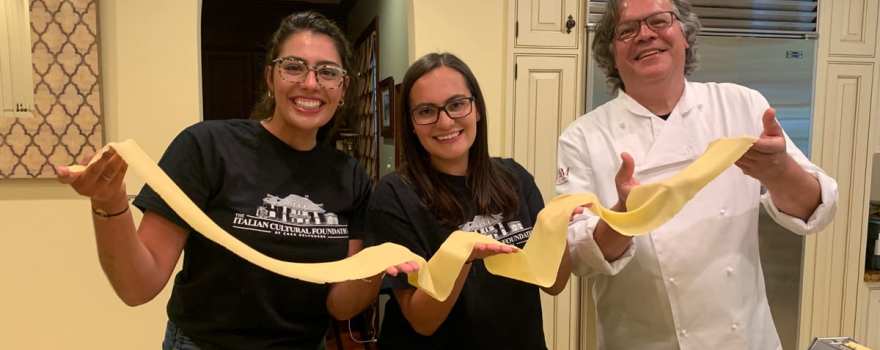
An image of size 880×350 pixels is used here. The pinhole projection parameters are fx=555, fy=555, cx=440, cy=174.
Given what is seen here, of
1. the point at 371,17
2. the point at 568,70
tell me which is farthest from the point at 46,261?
the point at 371,17

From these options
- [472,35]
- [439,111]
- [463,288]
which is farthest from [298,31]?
[472,35]

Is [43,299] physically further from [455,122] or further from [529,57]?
[529,57]

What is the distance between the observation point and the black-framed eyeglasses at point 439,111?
1036 millimetres

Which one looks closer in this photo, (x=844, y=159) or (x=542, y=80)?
(x=542, y=80)

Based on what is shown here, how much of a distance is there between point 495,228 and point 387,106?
1991 millimetres

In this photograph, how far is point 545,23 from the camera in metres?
2.06

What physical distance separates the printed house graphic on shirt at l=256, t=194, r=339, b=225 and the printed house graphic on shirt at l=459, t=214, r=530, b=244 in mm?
261

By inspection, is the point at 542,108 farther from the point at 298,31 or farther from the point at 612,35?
the point at 298,31

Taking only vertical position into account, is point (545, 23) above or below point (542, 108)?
above

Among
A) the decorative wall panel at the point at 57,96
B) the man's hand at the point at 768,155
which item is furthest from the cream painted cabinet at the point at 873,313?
the decorative wall panel at the point at 57,96

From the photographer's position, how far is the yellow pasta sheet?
766mm

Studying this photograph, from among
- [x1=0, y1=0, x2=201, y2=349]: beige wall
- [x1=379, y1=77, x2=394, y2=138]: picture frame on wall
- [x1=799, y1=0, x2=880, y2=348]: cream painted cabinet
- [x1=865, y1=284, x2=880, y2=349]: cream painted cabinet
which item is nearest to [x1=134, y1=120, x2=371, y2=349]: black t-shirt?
[x1=0, y1=0, x2=201, y2=349]: beige wall

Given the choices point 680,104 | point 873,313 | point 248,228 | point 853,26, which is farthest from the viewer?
point 873,313

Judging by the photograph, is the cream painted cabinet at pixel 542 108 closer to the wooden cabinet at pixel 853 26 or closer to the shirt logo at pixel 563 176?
the shirt logo at pixel 563 176
